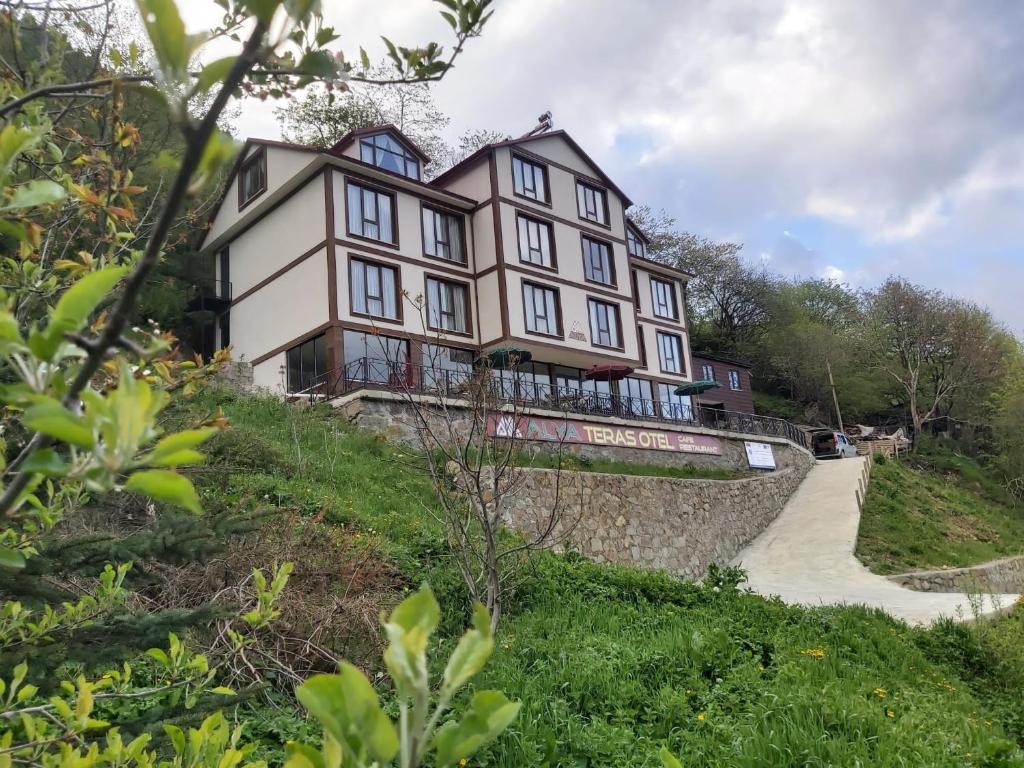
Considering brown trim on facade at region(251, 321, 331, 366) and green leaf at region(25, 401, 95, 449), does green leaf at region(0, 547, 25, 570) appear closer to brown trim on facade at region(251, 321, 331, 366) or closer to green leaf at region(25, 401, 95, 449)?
green leaf at region(25, 401, 95, 449)

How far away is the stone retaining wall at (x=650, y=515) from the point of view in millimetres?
15922

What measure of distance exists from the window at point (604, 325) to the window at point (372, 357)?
24.8 feet

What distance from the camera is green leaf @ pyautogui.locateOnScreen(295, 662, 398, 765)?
63 centimetres

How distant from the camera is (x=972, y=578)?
58.6 ft

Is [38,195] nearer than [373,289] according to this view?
Yes

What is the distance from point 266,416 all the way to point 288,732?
1133 centimetres

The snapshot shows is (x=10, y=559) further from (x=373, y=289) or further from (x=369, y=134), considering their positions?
(x=369, y=134)

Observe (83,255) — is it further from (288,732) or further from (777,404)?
(777,404)

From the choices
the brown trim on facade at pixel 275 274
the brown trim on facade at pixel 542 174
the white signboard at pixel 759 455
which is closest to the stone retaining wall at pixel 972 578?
the white signboard at pixel 759 455

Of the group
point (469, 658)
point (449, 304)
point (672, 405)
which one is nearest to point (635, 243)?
point (672, 405)

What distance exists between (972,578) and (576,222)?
51.0 feet

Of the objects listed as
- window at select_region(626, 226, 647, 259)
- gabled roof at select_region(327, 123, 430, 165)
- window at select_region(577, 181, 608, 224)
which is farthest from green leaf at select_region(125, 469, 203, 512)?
window at select_region(626, 226, 647, 259)

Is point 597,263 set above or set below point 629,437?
above

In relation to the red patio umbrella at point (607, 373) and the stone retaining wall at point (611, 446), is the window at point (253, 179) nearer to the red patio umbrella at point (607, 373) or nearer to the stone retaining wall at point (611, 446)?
the stone retaining wall at point (611, 446)
